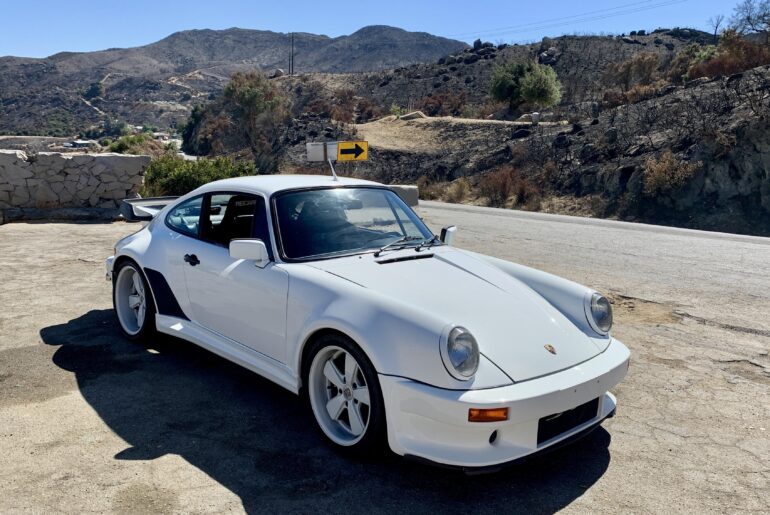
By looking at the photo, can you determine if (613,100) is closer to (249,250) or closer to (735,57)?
(735,57)

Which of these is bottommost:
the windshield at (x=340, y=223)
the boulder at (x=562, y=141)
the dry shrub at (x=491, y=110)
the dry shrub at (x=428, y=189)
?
the dry shrub at (x=428, y=189)

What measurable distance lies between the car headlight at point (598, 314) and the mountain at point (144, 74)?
90.9m

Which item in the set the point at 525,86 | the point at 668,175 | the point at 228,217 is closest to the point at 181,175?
the point at 228,217

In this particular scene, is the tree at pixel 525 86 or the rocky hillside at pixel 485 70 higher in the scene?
the rocky hillside at pixel 485 70

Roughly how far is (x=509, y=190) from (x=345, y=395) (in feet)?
73.3

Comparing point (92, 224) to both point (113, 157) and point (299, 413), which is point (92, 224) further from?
point (299, 413)

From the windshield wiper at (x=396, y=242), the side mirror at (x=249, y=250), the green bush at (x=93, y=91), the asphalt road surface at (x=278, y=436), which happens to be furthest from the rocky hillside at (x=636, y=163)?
the green bush at (x=93, y=91)

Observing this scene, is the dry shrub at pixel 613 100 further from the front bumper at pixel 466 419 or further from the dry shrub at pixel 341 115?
the front bumper at pixel 466 419

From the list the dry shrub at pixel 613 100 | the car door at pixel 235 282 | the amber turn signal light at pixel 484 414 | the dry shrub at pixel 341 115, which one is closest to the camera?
the amber turn signal light at pixel 484 414

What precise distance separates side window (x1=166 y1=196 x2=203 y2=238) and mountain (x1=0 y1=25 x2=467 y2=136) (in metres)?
88.4

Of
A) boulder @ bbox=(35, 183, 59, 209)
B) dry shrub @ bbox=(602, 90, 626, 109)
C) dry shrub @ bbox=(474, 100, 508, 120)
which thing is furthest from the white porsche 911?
dry shrub @ bbox=(474, 100, 508, 120)

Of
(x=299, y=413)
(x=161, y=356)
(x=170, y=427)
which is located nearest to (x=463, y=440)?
(x=299, y=413)

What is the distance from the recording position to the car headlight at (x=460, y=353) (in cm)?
317

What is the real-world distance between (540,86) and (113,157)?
32.8 meters
